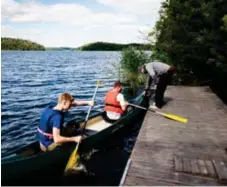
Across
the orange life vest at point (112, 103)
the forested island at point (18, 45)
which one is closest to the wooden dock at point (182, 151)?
the orange life vest at point (112, 103)

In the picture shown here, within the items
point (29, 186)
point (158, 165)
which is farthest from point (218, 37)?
point (29, 186)

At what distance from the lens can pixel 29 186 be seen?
6.46 m

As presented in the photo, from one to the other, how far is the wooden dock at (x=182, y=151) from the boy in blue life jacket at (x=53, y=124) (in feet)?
5.85

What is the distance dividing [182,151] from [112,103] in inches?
156

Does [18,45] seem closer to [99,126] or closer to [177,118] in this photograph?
[99,126]

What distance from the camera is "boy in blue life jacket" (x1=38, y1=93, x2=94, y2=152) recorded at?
21.9 ft

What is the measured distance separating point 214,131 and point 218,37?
543 centimetres

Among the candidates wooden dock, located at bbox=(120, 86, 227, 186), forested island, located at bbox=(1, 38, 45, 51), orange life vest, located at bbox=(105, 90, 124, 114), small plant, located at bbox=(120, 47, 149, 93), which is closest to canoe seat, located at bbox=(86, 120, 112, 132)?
orange life vest, located at bbox=(105, 90, 124, 114)

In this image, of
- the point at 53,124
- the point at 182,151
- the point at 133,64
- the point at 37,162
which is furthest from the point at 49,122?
the point at 133,64

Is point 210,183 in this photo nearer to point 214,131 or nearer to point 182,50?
point 214,131

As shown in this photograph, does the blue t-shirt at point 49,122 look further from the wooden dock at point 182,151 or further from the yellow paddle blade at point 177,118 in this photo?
the yellow paddle blade at point 177,118

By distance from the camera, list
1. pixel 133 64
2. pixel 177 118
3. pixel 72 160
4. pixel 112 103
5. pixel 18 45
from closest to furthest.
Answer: pixel 72 160
pixel 177 118
pixel 112 103
pixel 133 64
pixel 18 45

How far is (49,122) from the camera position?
268 inches

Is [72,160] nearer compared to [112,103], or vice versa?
[72,160]
